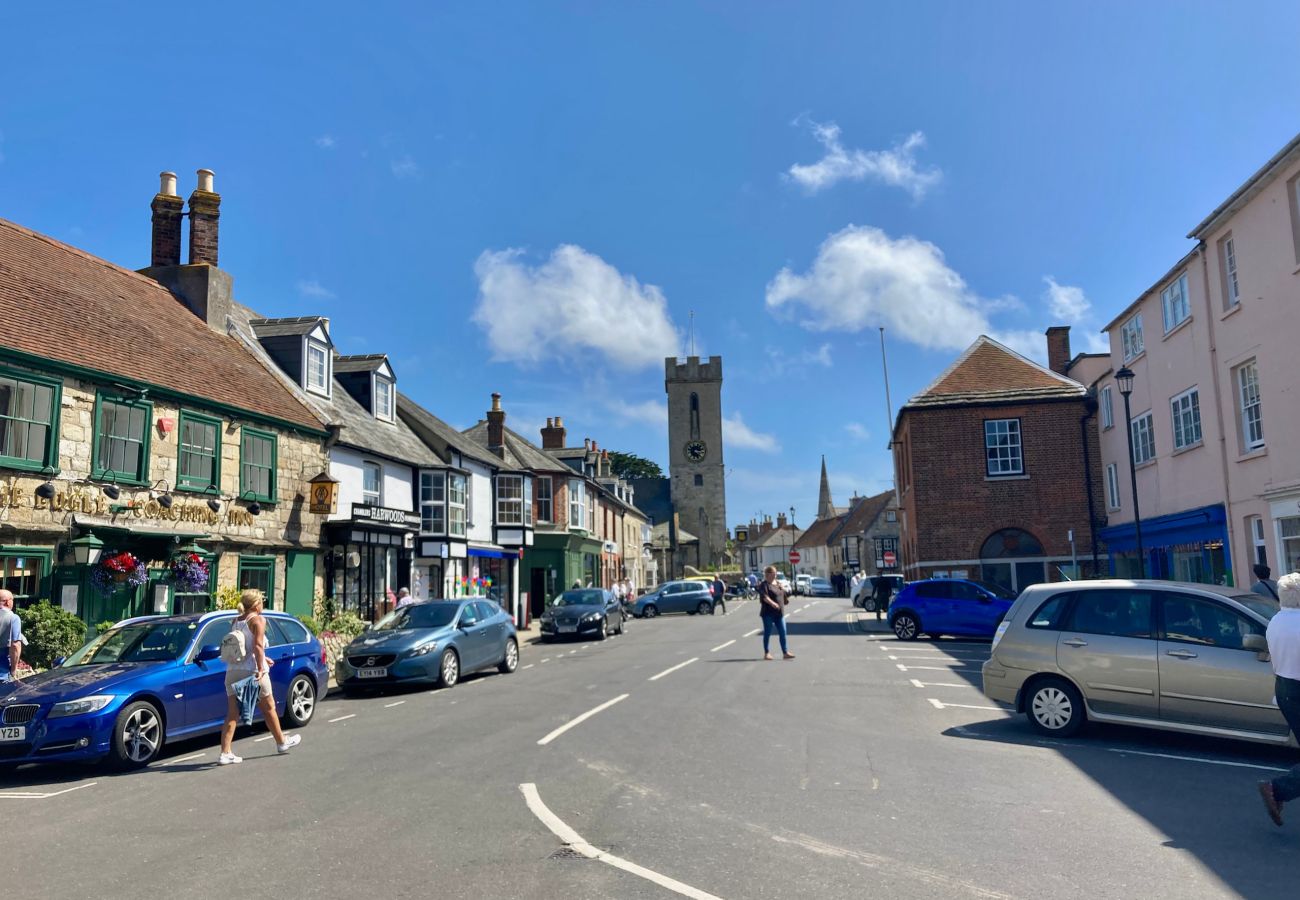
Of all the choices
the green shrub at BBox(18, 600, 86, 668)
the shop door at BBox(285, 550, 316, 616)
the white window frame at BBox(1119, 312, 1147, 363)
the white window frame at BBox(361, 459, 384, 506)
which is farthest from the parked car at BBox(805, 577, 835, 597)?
the green shrub at BBox(18, 600, 86, 668)

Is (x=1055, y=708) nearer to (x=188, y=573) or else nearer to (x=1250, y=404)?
(x=1250, y=404)

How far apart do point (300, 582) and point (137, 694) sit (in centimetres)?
1152

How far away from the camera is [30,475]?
45.2 feet

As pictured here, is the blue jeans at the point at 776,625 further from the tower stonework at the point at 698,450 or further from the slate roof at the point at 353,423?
the tower stonework at the point at 698,450

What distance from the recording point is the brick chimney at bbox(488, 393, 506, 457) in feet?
122

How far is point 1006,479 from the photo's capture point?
31.6 m

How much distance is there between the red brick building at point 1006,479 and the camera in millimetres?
30984

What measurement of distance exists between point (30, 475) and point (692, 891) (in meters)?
12.9

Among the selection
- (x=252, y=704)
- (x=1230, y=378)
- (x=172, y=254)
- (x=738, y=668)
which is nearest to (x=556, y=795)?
(x=252, y=704)

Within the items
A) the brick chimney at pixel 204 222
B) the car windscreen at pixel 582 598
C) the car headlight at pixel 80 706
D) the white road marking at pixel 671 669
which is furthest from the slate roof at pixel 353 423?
the car headlight at pixel 80 706

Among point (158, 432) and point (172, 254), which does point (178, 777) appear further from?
point (172, 254)

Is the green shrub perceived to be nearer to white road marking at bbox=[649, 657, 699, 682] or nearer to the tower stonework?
white road marking at bbox=[649, 657, 699, 682]

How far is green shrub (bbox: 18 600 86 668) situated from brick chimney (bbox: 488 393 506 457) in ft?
77.6

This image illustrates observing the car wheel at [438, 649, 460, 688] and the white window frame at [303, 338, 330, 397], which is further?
the white window frame at [303, 338, 330, 397]
